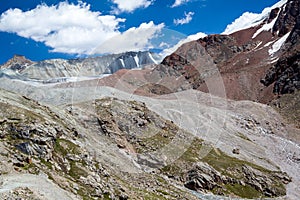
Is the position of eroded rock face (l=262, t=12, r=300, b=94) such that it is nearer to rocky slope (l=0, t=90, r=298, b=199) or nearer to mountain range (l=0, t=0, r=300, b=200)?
mountain range (l=0, t=0, r=300, b=200)

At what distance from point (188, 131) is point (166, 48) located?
3628 cm

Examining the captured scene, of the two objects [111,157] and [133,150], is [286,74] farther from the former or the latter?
[111,157]

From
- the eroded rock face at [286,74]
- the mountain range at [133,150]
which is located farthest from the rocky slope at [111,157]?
the eroded rock face at [286,74]

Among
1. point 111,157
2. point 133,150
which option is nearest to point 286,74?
point 133,150

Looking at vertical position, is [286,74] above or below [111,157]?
above

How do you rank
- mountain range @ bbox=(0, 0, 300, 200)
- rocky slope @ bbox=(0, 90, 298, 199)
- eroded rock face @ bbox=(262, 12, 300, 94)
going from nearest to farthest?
rocky slope @ bbox=(0, 90, 298, 199) → mountain range @ bbox=(0, 0, 300, 200) → eroded rock face @ bbox=(262, 12, 300, 94)

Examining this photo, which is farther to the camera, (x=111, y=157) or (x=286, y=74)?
(x=286, y=74)

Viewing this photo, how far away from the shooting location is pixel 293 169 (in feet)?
250

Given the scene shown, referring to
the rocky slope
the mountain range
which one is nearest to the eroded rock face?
the mountain range

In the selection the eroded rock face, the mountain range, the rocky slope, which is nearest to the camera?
the rocky slope

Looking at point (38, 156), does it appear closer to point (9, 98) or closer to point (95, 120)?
point (9, 98)

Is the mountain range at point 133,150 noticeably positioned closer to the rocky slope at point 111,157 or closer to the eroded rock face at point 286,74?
the rocky slope at point 111,157

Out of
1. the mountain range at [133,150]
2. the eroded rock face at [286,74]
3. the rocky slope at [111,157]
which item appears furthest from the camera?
the eroded rock face at [286,74]

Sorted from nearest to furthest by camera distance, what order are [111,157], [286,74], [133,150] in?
[111,157]
[133,150]
[286,74]
